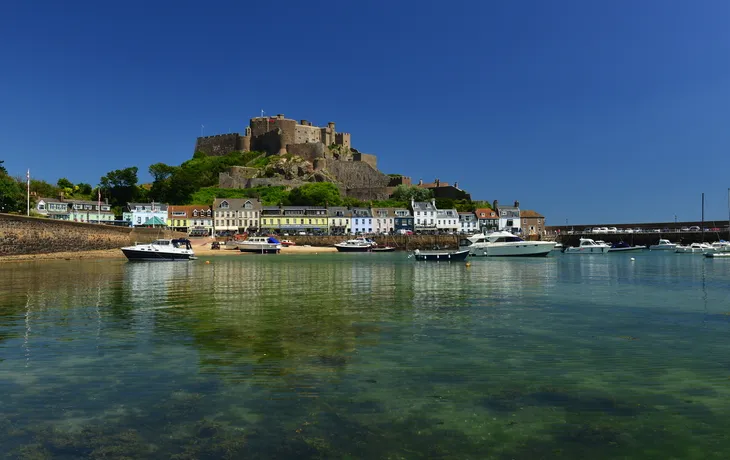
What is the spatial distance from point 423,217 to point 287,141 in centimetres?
3759

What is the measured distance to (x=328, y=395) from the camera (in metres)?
6.77

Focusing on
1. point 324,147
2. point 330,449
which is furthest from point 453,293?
point 324,147

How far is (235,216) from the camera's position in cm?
8862

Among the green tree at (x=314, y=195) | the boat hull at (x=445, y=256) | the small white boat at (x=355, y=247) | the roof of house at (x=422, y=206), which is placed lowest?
the boat hull at (x=445, y=256)

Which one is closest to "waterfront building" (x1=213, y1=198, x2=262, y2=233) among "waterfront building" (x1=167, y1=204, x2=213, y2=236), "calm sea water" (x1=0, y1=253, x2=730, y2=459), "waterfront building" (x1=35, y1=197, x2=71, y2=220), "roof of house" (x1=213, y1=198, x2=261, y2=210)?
"roof of house" (x1=213, y1=198, x2=261, y2=210)

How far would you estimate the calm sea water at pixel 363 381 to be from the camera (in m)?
5.33

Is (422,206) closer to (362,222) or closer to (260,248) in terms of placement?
(362,222)

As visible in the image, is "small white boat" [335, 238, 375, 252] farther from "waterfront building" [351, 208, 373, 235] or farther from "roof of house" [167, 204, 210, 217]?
"roof of house" [167, 204, 210, 217]

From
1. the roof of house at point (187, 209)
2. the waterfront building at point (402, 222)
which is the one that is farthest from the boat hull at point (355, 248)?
the roof of house at point (187, 209)

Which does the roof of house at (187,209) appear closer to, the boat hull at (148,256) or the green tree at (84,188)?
the green tree at (84,188)

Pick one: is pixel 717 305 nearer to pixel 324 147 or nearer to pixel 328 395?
pixel 328 395

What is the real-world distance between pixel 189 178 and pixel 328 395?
10036cm

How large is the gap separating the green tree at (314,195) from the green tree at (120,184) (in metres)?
27.0

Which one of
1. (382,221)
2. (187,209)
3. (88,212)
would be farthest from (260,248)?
(88,212)
